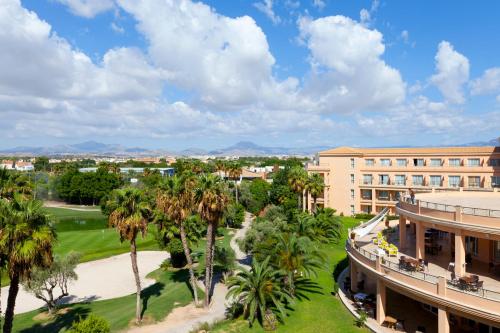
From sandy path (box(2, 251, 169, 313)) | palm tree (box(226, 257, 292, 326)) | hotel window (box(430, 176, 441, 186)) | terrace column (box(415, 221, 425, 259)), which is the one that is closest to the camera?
terrace column (box(415, 221, 425, 259))

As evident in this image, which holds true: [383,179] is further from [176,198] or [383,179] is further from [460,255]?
[176,198]

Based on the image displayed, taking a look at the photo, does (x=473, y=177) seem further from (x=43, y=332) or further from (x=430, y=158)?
(x=43, y=332)

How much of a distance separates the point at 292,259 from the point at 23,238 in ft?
65.7

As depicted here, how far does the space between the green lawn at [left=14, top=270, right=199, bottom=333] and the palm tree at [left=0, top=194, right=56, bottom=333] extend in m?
9.22

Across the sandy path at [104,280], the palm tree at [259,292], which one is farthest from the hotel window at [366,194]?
the palm tree at [259,292]

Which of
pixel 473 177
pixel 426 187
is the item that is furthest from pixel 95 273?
pixel 473 177

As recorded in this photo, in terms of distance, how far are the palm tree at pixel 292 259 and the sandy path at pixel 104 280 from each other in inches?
735

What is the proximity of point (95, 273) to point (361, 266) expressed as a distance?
35.1 metres

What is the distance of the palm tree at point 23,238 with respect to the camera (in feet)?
66.0

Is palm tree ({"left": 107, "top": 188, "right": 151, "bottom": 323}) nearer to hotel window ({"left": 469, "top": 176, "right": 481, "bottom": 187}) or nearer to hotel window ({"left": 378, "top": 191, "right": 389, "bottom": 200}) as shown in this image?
hotel window ({"left": 378, "top": 191, "right": 389, "bottom": 200})

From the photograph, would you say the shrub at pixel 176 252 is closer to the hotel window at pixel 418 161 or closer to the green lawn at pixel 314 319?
the green lawn at pixel 314 319

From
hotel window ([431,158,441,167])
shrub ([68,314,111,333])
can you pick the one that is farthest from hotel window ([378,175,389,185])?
shrub ([68,314,111,333])

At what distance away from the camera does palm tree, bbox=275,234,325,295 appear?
31.1 metres

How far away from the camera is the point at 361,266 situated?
27500 mm
